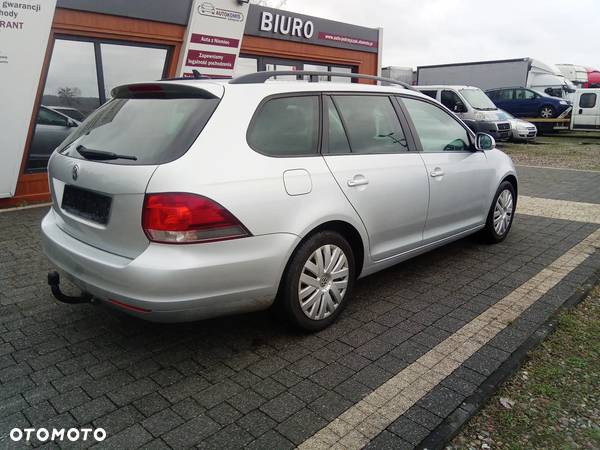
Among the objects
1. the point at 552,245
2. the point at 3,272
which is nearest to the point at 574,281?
the point at 552,245

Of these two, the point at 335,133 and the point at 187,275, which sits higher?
the point at 335,133

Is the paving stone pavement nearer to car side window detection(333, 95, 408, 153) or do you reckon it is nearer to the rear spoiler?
car side window detection(333, 95, 408, 153)

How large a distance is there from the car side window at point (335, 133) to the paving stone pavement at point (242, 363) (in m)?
1.22

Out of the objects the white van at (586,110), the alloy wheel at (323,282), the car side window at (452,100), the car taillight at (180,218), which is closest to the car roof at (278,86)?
the car taillight at (180,218)

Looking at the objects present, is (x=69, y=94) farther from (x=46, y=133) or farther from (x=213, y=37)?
(x=213, y=37)

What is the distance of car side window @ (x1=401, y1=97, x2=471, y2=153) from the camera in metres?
4.23

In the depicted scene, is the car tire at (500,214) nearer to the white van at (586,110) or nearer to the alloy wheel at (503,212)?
the alloy wheel at (503,212)

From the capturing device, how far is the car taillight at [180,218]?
2.60 metres

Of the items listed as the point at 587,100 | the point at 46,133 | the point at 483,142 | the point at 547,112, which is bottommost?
the point at 46,133

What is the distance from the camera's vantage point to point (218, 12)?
353 inches

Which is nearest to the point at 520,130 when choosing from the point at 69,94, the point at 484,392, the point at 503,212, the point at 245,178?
the point at 503,212

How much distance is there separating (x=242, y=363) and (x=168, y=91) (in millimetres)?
1739

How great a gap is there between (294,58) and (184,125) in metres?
8.87

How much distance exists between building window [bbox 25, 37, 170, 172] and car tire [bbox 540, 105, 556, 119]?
17.8 meters
